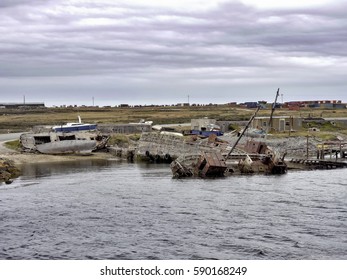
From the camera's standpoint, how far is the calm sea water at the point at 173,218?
39.6m

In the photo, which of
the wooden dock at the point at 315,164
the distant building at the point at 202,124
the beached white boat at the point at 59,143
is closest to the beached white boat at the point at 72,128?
the beached white boat at the point at 59,143

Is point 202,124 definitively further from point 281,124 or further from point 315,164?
point 315,164

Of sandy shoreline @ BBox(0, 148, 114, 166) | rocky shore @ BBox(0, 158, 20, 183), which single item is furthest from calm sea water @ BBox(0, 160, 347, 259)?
sandy shoreline @ BBox(0, 148, 114, 166)

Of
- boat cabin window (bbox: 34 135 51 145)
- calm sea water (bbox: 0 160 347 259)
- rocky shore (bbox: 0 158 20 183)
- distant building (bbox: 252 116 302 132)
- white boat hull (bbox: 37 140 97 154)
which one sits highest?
distant building (bbox: 252 116 302 132)

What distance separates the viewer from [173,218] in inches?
1924

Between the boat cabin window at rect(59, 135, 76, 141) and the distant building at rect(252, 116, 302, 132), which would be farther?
the distant building at rect(252, 116, 302, 132)

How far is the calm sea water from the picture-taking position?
3962 cm

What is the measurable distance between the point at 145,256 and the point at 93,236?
6326 mm

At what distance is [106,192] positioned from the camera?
2469 inches

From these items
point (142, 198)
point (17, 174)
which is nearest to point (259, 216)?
point (142, 198)

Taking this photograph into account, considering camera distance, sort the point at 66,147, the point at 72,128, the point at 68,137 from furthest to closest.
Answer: the point at 72,128 → the point at 68,137 → the point at 66,147

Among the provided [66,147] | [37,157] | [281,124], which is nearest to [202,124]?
[281,124]

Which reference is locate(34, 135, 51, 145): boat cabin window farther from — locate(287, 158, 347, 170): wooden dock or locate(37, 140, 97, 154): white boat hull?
locate(287, 158, 347, 170): wooden dock
